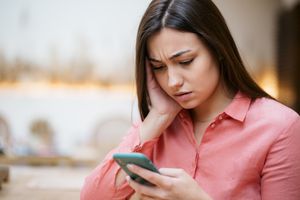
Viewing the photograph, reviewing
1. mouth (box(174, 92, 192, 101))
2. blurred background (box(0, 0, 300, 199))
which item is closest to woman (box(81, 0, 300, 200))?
mouth (box(174, 92, 192, 101))

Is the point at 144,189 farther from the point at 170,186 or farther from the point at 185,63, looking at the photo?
the point at 185,63

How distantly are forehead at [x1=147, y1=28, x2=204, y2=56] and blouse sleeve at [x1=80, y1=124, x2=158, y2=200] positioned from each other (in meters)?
0.30

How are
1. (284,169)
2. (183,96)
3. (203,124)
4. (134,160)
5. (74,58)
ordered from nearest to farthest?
(134,160), (284,169), (183,96), (203,124), (74,58)

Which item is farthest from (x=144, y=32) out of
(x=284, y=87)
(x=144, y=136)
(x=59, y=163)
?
(x=284, y=87)

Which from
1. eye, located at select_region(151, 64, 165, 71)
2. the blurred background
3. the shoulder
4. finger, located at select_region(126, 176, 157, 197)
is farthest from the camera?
the blurred background

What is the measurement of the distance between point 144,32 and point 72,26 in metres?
4.24

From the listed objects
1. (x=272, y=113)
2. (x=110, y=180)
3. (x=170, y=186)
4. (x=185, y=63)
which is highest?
(x=185, y=63)

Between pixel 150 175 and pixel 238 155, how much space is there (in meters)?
0.29

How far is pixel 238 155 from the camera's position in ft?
3.76

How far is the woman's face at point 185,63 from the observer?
3.76 ft

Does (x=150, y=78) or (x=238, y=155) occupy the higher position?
(x=150, y=78)

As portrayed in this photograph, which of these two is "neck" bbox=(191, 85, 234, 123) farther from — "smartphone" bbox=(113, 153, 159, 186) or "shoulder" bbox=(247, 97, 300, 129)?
"smartphone" bbox=(113, 153, 159, 186)

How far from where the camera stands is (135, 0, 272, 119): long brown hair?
115 cm

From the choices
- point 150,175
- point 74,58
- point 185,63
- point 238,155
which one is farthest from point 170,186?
point 74,58
